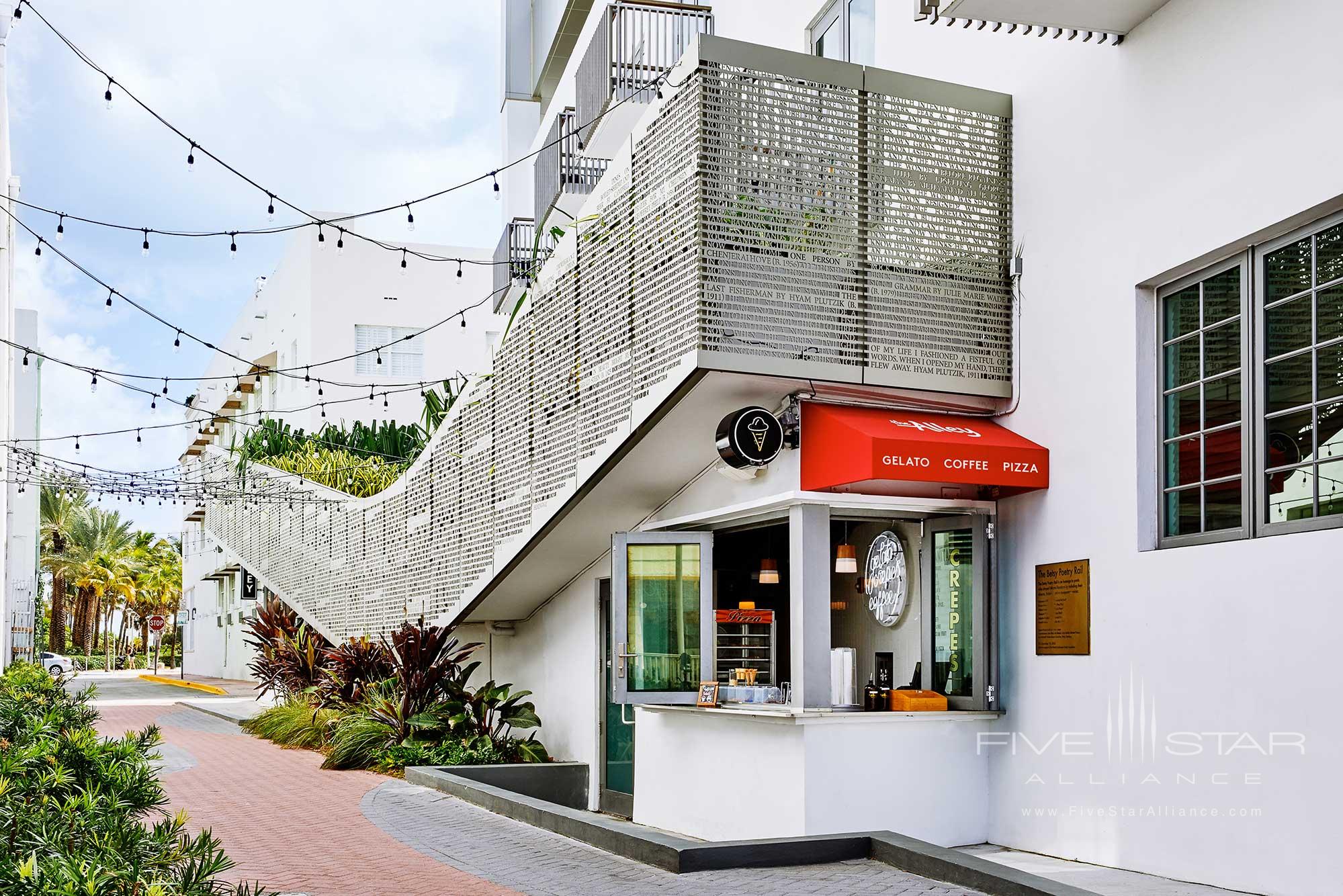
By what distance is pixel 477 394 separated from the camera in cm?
1402

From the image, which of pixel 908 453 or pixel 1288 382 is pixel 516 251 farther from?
pixel 1288 382

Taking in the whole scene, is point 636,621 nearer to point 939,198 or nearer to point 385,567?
point 939,198

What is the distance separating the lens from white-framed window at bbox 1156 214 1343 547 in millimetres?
6820

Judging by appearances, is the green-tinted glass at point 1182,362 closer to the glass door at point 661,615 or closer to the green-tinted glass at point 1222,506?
the green-tinted glass at point 1222,506

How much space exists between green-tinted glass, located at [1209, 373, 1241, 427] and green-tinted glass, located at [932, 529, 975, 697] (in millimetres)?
2053

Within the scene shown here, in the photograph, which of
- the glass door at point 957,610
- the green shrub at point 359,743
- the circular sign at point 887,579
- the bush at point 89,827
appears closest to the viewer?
the bush at point 89,827

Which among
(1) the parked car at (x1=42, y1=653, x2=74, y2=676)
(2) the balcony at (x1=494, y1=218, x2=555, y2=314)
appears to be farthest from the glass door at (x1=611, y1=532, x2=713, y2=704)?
(1) the parked car at (x1=42, y1=653, x2=74, y2=676)

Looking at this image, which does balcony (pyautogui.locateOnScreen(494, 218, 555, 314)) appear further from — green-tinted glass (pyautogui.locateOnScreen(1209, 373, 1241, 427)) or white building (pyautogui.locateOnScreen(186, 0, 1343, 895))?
green-tinted glass (pyautogui.locateOnScreen(1209, 373, 1241, 427))

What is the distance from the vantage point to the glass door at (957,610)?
9.13 m

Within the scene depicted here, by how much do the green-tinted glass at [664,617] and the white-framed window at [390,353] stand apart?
81.4 ft

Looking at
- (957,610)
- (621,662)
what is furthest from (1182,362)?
(621,662)

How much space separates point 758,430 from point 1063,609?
232cm

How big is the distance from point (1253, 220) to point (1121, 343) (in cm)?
126

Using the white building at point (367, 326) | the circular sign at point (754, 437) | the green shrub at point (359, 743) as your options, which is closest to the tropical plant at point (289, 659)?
the green shrub at point (359, 743)
